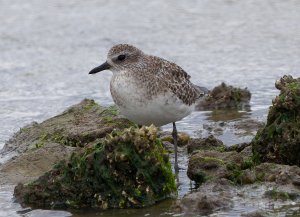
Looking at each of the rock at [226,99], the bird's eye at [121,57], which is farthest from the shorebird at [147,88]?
the rock at [226,99]

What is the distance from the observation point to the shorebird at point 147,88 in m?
8.59

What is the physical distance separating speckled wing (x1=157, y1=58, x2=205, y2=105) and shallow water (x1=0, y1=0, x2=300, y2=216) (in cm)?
112

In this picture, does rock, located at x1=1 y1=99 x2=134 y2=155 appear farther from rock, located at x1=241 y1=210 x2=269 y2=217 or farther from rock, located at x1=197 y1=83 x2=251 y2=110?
rock, located at x1=241 y1=210 x2=269 y2=217

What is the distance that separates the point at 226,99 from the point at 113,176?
475 centimetres

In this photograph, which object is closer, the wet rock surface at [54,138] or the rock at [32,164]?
the rock at [32,164]

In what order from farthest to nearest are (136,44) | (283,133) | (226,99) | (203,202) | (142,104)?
(136,44)
(226,99)
(142,104)
(283,133)
(203,202)

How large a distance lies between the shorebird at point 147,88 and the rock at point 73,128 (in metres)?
0.79

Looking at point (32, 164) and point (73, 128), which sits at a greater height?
point (73, 128)

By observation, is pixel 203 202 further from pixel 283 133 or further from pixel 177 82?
pixel 177 82

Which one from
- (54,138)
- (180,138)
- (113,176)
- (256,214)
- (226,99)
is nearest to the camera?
(256,214)

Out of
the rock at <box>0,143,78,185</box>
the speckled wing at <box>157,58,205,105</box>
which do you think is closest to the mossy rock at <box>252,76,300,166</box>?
the speckled wing at <box>157,58,205,105</box>

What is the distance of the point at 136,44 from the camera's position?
15688 mm

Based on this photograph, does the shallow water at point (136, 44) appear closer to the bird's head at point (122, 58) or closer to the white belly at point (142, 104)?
the white belly at point (142, 104)

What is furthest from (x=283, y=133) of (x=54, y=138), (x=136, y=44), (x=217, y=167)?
(x=136, y=44)
